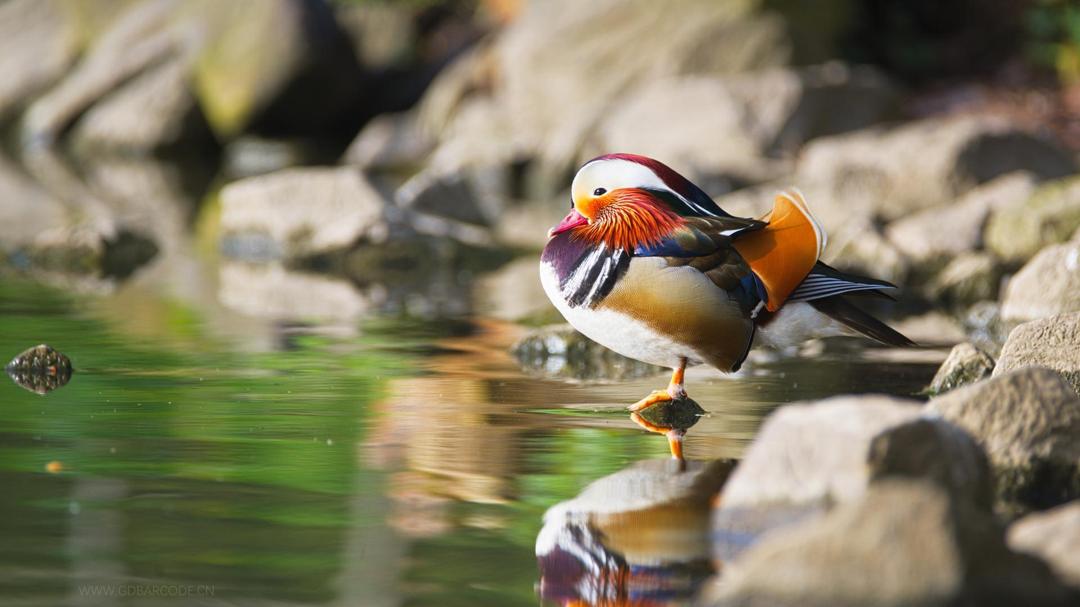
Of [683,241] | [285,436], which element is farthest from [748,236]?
[285,436]

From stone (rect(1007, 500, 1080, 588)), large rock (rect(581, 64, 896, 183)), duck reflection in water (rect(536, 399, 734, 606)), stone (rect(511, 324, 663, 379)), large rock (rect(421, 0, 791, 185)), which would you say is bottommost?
duck reflection in water (rect(536, 399, 734, 606))

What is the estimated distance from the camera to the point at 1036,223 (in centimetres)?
933

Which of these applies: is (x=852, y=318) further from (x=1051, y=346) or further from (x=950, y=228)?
(x=950, y=228)

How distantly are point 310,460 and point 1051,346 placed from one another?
225 cm

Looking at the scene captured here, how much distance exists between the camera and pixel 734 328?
191 inches

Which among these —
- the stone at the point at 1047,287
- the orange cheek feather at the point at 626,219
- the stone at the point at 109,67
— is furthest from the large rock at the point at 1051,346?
the stone at the point at 109,67

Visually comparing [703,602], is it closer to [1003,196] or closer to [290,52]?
[1003,196]

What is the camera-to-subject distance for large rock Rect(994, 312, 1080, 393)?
16.5 feet

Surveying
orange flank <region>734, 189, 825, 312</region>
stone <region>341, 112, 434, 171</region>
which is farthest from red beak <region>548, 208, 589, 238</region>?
stone <region>341, 112, 434, 171</region>

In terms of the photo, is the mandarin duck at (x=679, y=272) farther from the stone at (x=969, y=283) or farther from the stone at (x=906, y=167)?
the stone at (x=906, y=167)

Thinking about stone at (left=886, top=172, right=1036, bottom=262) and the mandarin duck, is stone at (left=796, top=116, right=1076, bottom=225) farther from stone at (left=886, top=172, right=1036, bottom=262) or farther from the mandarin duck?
the mandarin duck

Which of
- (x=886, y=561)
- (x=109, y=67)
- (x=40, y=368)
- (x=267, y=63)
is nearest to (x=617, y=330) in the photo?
(x=886, y=561)

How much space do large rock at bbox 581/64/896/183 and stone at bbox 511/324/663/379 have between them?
7.61 meters

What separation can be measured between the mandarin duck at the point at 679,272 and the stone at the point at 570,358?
1228 millimetres
